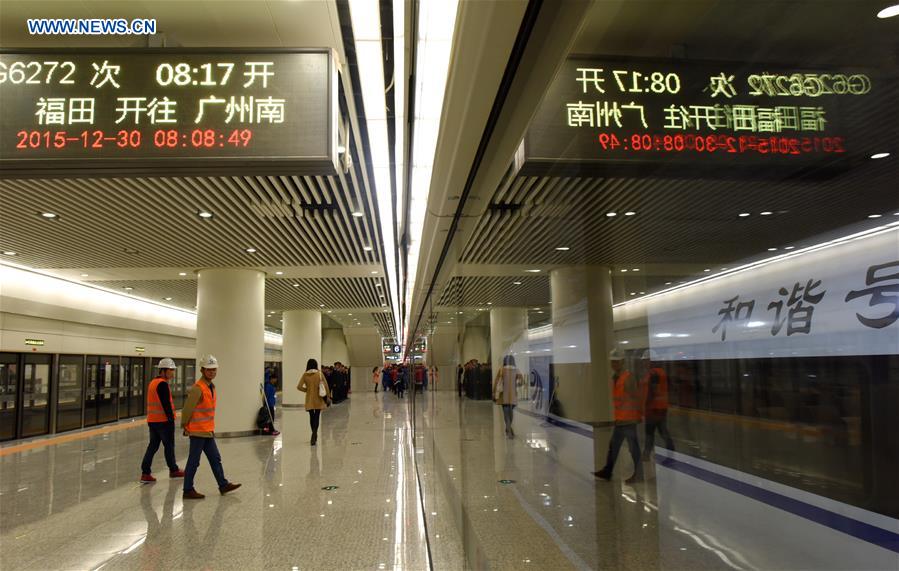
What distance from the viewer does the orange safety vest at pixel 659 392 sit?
34.7 inches

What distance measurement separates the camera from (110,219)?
27.3 ft

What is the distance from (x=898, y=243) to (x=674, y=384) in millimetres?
414

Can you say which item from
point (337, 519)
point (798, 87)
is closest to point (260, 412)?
point (337, 519)

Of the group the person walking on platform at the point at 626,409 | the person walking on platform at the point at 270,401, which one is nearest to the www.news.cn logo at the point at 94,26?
the person walking on platform at the point at 626,409

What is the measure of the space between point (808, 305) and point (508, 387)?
8.17 ft

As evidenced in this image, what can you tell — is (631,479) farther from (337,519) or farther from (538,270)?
(337,519)

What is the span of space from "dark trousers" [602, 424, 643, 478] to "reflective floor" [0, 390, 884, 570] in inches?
1.3

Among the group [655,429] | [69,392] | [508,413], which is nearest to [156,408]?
[508,413]

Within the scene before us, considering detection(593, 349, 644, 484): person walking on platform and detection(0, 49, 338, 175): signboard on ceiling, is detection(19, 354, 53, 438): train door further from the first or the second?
detection(593, 349, 644, 484): person walking on platform

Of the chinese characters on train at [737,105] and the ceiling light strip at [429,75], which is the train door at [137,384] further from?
the chinese characters on train at [737,105]

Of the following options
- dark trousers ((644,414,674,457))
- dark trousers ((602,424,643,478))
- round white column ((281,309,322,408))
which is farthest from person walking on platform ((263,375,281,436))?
dark trousers ((644,414,674,457))

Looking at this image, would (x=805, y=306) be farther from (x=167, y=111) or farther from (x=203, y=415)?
(x=203, y=415)

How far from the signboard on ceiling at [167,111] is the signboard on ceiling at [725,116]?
120 inches

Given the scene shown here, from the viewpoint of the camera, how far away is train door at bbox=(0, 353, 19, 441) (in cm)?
1331
